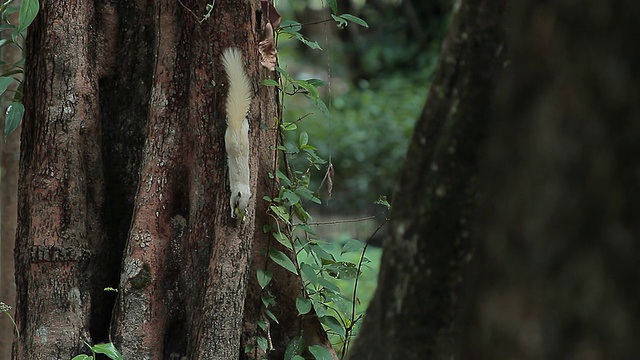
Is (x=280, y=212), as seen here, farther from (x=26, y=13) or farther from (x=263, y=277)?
(x=26, y=13)

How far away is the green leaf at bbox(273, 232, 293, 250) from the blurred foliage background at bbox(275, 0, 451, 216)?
6891 millimetres

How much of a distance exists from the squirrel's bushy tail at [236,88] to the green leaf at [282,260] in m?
0.48

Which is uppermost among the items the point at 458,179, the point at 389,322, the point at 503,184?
the point at 458,179

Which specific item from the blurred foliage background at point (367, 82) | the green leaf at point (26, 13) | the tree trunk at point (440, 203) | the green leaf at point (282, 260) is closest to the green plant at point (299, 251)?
the green leaf at point (282, 260)

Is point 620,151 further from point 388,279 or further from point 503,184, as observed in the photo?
point 388,279

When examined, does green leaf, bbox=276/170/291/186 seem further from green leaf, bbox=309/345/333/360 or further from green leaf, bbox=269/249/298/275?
green leaf, bbox=309/345/333/360

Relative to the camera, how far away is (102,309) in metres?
2.90

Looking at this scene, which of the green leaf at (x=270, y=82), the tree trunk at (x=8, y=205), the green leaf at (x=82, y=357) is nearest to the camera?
the green leaf at (x=82, y=357)

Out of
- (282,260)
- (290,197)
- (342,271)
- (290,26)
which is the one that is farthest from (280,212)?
(290,26)

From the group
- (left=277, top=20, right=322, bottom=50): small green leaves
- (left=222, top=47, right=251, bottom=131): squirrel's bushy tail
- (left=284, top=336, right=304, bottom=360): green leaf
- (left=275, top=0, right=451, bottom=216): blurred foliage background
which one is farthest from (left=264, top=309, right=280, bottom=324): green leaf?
(left=275, top=0, right=451, bottom=216): blurred foliage background

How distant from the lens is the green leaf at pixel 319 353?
2.93 m

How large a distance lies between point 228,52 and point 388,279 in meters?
1.22

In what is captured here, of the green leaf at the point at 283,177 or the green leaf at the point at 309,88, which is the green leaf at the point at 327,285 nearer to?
the green leaf at the point at 283,177

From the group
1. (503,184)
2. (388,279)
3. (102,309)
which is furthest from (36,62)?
(503,184)
